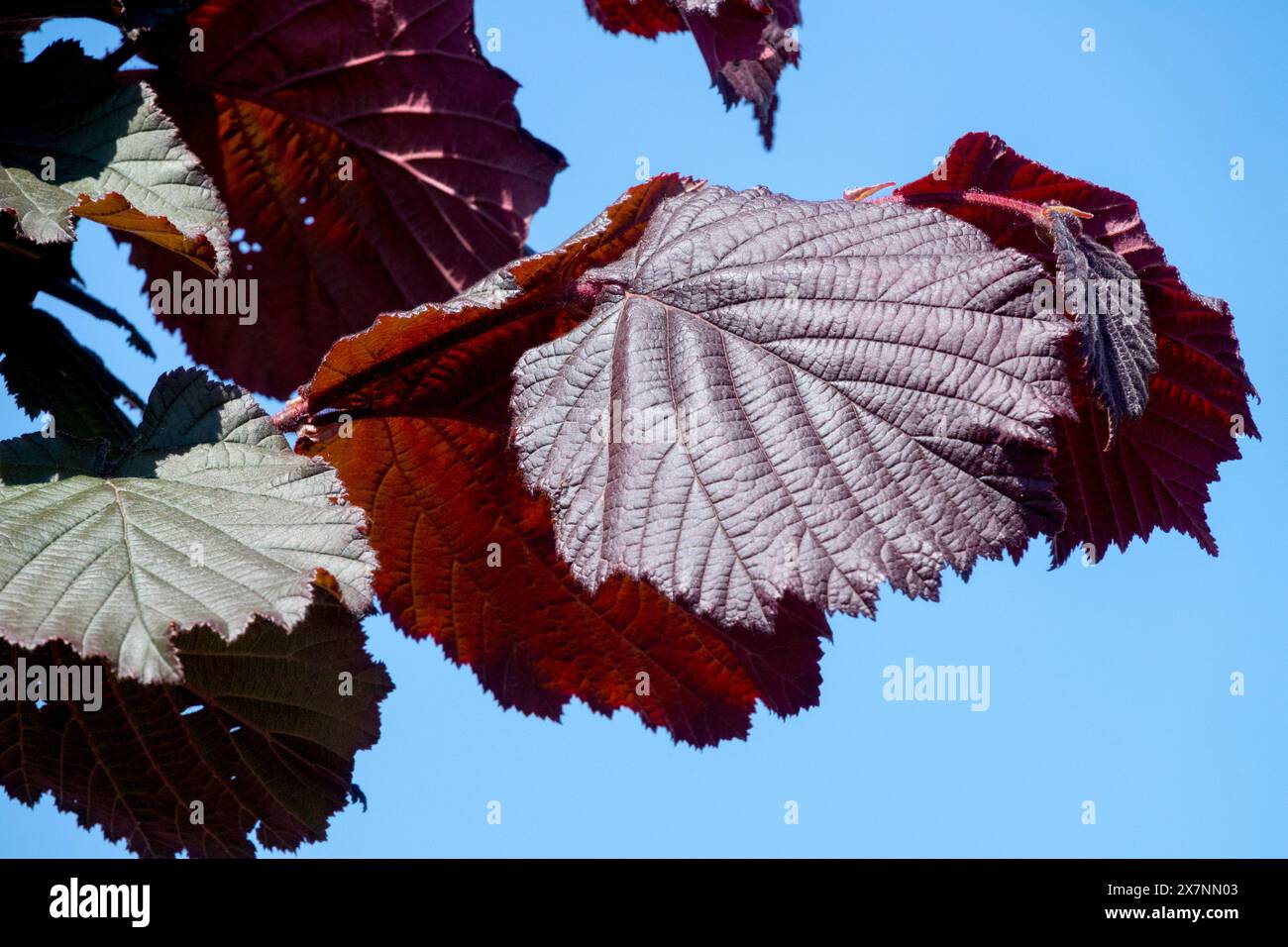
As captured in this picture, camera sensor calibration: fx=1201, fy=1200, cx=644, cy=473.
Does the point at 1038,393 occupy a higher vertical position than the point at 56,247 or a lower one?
lower

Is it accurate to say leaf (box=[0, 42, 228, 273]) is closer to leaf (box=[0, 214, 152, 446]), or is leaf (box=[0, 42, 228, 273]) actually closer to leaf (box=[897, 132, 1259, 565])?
leaf (box=[0, 214, 152, 446])

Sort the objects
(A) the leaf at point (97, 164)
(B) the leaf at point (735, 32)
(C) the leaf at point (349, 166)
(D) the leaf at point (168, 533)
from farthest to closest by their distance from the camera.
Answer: (C) the leaf at point (349, 166), (B) the leaf at point (735, 32), (A) the leaf at point (97, 164), (D) the leaf at point (168, 533)

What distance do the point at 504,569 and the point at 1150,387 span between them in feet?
2.10

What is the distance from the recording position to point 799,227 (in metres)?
1.02

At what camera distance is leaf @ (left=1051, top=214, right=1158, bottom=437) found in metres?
0.91

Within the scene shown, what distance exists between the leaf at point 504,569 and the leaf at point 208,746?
18 centimetres

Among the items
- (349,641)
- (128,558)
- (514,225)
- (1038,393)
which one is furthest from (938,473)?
(514,225)

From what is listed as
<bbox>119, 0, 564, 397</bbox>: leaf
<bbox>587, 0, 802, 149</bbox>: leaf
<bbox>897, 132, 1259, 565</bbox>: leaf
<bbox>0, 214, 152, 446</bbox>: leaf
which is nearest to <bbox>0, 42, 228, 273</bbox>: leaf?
<bbox>0, 214, 152, 446</bbox>: leaf

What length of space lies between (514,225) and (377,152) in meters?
0.18

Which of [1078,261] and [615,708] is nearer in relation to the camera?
[1078,261]

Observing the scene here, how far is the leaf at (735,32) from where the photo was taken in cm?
105

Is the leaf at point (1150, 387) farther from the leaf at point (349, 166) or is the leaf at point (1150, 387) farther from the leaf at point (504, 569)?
the leaf at point (349, 166)

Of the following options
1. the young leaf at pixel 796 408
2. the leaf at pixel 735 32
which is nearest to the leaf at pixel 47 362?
the young leaf at pixel 796 408

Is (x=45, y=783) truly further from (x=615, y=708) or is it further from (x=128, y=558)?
(x=615, y=708)
